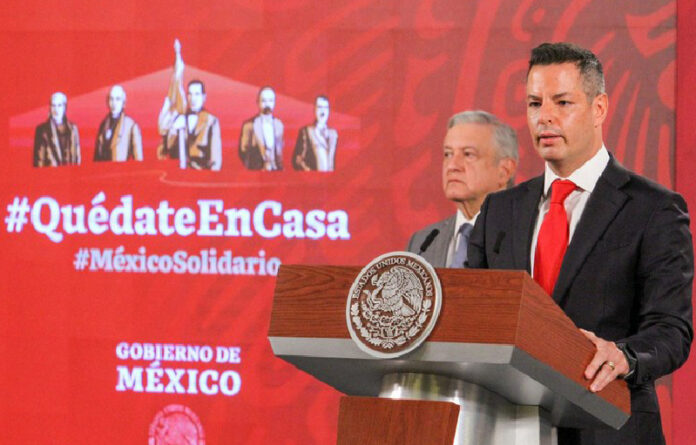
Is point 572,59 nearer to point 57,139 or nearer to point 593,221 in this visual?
point 593,221

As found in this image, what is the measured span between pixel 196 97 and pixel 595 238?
2.93 metres

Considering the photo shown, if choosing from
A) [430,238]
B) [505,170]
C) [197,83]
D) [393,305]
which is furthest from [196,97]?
[393,305]

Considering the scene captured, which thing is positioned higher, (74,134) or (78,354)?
(74,134)

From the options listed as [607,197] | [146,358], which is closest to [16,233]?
[146,358]

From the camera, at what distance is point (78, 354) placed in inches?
186

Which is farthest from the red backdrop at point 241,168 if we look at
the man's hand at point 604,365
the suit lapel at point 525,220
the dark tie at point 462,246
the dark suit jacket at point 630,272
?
the man's hand at point 604,365

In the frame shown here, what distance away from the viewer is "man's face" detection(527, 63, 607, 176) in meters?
2.12

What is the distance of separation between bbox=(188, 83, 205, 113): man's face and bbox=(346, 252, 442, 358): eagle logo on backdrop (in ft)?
10.5

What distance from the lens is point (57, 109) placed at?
4.79 m

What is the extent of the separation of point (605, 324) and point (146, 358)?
3004 millimetres

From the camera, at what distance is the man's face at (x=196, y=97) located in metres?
4.68

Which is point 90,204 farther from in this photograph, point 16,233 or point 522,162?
point 522,162

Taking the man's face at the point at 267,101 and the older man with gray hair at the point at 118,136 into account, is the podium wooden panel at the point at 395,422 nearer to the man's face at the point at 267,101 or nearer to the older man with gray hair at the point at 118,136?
the man's face at the point at 267,101

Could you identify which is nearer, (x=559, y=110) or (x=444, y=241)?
(x=559, y=110)
